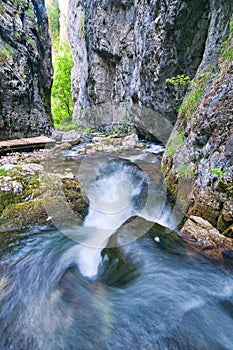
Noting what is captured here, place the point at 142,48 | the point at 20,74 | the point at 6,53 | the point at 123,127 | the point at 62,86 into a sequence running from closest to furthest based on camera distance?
the point at 6,53
the point at 20,74
the point at 142,48
the point at 123,127
the point at 62,86

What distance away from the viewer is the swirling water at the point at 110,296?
1812 millimetres

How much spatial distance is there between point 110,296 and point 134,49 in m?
15.9

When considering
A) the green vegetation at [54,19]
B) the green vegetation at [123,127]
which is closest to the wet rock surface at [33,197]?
the green vegetation at [123,127]

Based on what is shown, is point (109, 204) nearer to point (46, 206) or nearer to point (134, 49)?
point (46, 206)

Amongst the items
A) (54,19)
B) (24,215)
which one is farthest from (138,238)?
(54,19)

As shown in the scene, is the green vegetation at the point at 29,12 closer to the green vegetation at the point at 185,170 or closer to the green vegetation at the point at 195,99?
the green vegetation at the point at 195,99

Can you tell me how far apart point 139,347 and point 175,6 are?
10496 mm

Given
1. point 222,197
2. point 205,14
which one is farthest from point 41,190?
point 205,14

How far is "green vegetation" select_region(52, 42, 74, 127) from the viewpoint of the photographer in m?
31.3

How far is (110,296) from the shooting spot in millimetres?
2348

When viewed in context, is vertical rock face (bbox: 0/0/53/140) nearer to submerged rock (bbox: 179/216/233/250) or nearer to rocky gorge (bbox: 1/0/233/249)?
rocky gorge (bbox: 1/0/233/249)

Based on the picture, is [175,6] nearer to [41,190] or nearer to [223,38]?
[223,38]

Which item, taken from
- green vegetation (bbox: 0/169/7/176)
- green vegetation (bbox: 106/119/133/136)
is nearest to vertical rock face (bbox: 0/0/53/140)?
green vegetation (bbox: 106/119/133/136)

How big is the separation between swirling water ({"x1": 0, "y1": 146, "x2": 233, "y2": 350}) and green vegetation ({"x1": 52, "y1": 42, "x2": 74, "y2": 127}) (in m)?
30.6
